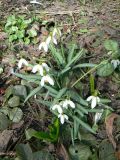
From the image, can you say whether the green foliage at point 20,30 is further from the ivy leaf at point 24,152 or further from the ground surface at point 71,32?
the ivy leaf at point 24,152

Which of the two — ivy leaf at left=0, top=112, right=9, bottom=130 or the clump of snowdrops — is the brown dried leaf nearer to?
the clump of snowdrops

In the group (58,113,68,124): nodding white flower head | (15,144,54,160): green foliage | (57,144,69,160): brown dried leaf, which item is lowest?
(57,144,69,160): brown dried leaf

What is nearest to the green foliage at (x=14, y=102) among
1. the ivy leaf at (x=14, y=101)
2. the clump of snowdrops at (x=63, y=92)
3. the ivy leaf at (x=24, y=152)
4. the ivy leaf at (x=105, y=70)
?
the ivy leaf at (x=14, y=101)

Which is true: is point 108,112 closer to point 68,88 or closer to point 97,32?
point 68,88

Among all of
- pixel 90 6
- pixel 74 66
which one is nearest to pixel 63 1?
pixel 90 6

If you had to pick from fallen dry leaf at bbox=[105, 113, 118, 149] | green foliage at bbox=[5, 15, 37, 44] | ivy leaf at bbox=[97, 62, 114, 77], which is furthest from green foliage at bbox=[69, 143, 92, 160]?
green foliage at bbox=[5, 15, 37, 44]
